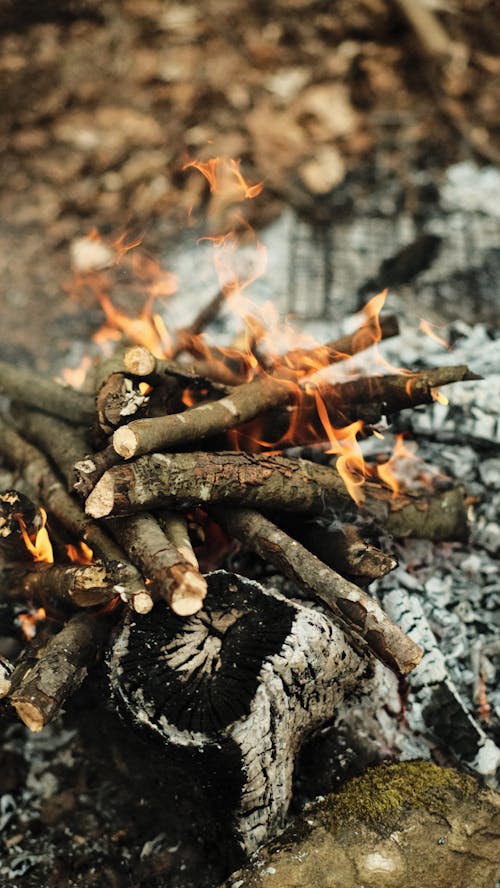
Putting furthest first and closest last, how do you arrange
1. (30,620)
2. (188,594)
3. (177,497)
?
(30,620), (177,497), (188,594)

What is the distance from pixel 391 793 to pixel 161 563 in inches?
43.2

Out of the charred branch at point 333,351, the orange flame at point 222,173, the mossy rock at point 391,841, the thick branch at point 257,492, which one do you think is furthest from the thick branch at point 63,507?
the orange flame at point 222,173

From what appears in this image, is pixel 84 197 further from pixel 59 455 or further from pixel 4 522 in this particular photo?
pixel 4 522

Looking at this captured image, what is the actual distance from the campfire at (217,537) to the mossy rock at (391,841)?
0.55ft

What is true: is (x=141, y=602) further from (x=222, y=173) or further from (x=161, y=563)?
(x=222, y=173)

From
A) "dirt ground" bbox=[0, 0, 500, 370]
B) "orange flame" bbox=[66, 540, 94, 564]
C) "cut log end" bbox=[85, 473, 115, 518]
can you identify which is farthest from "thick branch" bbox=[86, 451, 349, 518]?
"dirt ground" bbox=[0, 0, 500, 370]

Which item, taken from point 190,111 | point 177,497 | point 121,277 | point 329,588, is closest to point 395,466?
point 329,588

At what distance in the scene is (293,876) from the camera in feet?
6.41

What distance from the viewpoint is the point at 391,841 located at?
6.66 feet

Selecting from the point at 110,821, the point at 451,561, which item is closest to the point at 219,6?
the point at 451,561

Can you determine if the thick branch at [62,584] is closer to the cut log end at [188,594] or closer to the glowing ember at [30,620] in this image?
the glowing ember at [30,620]

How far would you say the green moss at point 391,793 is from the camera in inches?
83.2

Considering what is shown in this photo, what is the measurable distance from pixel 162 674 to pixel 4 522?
2.90 ft

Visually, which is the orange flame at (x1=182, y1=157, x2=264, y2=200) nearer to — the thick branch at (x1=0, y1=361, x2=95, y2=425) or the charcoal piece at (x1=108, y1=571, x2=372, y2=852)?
the thick branch at (x1=0, y1=361, x2=95, y2=425)
